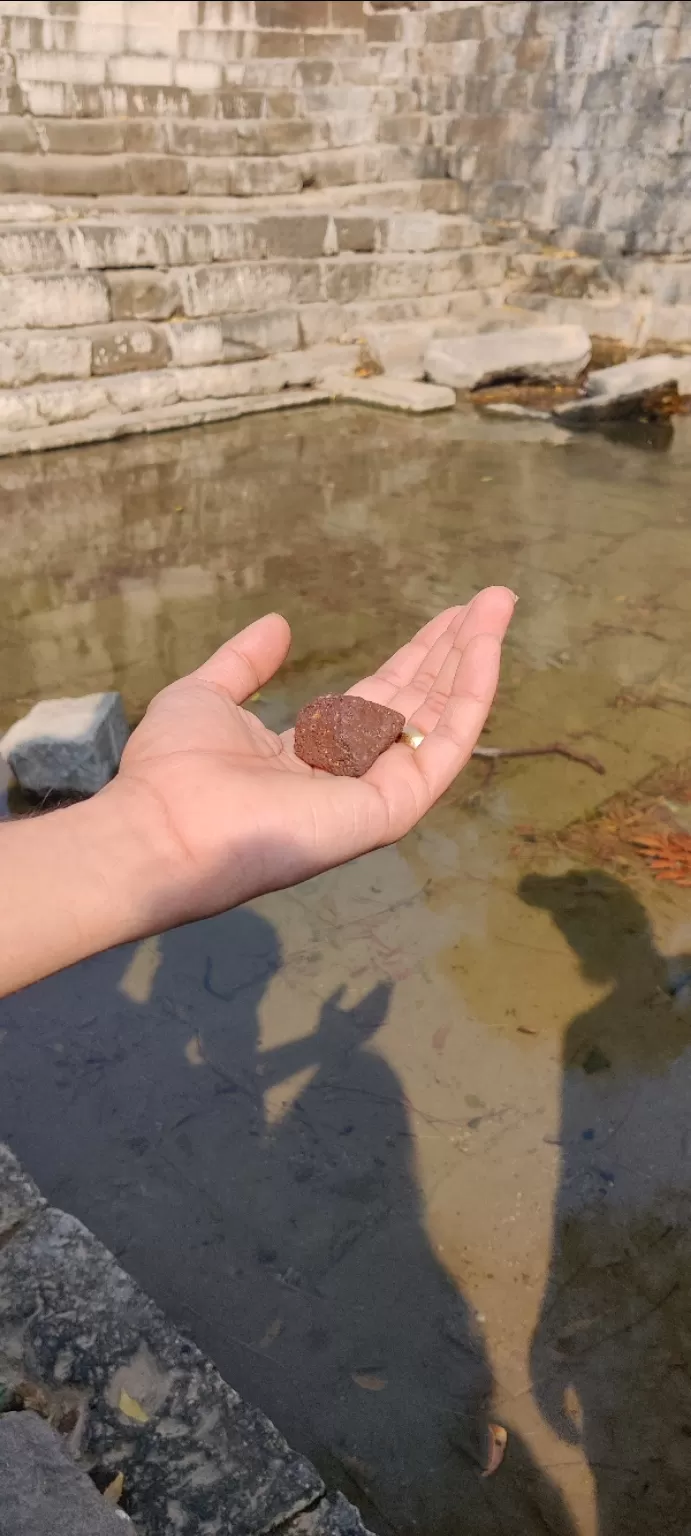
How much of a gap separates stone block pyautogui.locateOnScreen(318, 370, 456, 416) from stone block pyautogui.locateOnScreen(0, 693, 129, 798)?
6091 mm

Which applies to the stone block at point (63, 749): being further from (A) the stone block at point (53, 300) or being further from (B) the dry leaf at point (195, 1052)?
(A) the stone block at point (53, 300)

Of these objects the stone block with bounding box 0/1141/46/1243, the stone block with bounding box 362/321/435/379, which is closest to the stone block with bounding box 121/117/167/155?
the stone block with bounding box 362/321/435/379

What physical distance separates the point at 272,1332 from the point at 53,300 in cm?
808

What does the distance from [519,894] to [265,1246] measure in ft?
4.98

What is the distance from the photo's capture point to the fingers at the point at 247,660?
8.25ft

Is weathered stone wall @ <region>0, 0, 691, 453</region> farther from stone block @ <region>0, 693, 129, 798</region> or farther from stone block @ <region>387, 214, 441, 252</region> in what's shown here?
stone block @ <region>0, 693, 129, 798</region>

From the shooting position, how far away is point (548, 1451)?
6.91ft

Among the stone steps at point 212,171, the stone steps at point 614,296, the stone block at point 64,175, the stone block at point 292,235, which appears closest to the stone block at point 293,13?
the stone steps at point 212,171

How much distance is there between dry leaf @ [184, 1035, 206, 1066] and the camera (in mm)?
2965

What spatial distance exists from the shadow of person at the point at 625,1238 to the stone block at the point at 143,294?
7.27m

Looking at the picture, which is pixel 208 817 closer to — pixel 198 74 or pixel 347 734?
pixel 347 734

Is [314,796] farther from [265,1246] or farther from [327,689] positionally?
[327,689]

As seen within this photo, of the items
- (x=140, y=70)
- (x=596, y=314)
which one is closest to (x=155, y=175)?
(x=140, y=70)

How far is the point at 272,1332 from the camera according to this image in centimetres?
232
